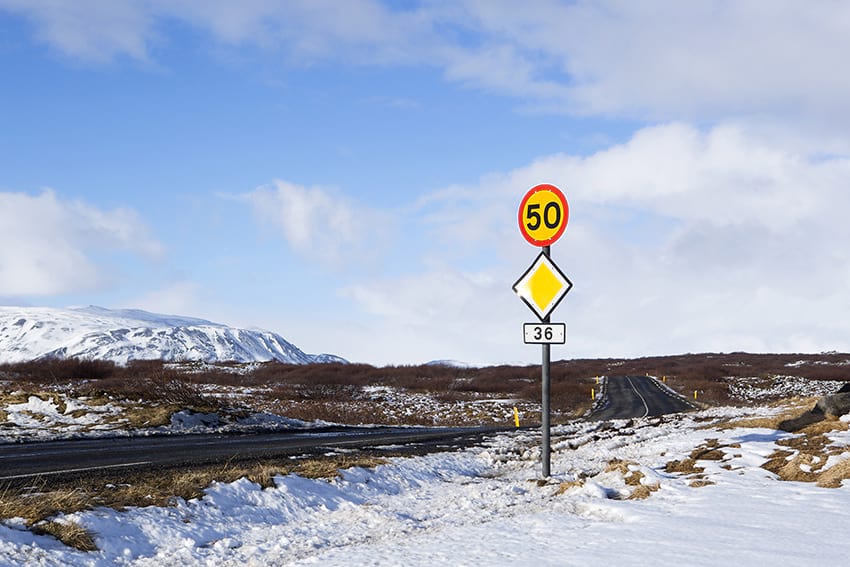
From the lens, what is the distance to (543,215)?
31.6 feet

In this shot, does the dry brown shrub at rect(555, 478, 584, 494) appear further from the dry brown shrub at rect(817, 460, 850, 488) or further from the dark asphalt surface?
the dark asphalt surface

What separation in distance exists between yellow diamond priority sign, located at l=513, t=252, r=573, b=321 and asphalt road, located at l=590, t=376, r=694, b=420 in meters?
27.8

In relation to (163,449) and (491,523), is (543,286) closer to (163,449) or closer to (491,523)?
(491,523)

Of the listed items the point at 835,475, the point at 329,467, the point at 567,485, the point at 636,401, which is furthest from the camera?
the point at 636,401

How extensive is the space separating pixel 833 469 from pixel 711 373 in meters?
77.7

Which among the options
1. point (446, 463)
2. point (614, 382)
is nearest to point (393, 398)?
point (614, 382)

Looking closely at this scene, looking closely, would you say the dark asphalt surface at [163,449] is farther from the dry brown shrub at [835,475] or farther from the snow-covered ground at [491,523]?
the dry brown shrub at [835,475]

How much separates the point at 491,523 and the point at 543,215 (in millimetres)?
5155

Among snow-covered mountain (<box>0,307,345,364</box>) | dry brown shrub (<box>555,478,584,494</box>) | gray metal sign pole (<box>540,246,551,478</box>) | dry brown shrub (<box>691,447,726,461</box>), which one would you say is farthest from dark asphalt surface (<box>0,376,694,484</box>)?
snow-covered mountain (<box>0,307,345,364</box>)

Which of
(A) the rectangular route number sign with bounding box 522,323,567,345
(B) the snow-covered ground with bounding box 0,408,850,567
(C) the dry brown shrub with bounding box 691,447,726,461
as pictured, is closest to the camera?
(B) the snow-covered ground with bounding box 0,408,850,567

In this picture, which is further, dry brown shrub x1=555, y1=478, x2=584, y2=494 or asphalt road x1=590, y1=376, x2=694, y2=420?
asphalt road x1=590, y1=376, x2=694, y2=420

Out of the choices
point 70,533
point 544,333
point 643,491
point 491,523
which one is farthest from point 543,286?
point 70,533

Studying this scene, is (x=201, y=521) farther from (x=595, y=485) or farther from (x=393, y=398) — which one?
(x=393, y=398)

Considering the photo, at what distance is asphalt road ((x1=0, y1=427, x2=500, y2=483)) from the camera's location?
428 inches
